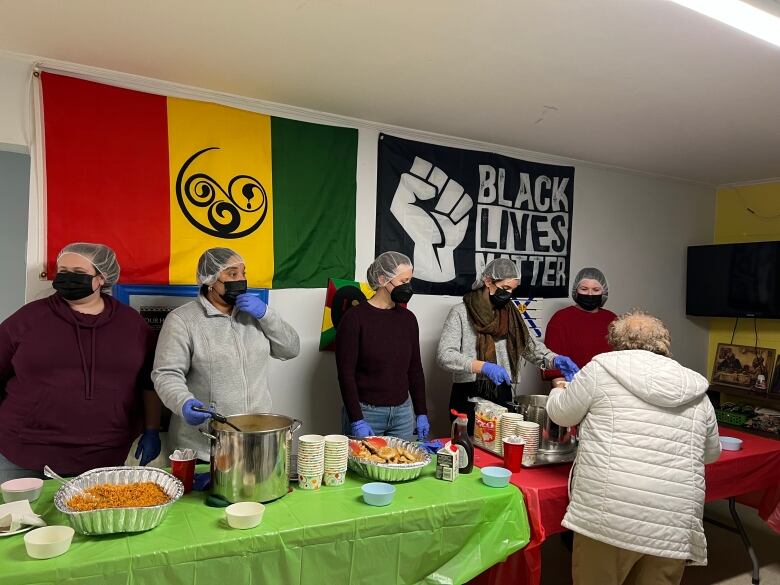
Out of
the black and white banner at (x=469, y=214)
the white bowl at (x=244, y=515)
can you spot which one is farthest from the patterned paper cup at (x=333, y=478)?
the black and white banner at (x=469, y=214)

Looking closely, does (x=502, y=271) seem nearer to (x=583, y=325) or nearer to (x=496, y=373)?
(x=496, y=373)

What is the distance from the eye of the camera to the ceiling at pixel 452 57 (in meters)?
2.04

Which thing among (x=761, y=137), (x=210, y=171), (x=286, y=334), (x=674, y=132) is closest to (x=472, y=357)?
(x=286, y=334)

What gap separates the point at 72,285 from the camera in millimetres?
2166

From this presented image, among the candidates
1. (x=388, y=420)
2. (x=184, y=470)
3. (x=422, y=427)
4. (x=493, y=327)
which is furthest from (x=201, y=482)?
(x=493, y=327)

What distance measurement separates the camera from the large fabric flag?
8.64 feet

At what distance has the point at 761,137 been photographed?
356 cm

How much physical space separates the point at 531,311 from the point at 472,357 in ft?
4.58

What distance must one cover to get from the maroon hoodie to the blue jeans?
1.02 metres

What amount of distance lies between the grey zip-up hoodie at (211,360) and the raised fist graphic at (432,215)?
1527mm

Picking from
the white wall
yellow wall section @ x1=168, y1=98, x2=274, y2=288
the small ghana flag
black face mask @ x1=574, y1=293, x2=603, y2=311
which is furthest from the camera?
black face mask @ x1=574, y1=293, x2=603, y2=311

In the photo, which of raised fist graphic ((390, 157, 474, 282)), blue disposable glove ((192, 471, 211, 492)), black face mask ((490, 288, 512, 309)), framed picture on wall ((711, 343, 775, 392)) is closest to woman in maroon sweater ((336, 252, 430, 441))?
black face mask ((490, 288, 512, 309))

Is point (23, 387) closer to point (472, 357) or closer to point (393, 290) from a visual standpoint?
point (393, 290)

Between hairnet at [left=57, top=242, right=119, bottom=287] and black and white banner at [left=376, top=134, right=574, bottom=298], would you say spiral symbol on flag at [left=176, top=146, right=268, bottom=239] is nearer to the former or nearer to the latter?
hairnet at [left=57, top=242, right=119, bottom=287]
